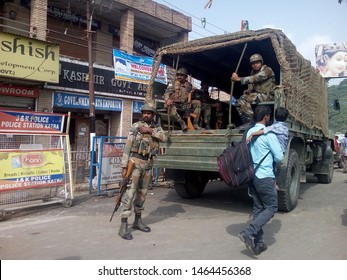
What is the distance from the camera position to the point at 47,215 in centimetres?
595

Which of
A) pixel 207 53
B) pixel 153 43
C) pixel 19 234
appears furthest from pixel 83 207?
pixel 153 43

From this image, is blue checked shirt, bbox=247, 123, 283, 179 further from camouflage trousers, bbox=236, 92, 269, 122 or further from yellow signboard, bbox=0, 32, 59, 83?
yellow signboard, bbox=0, 32, 59, 83

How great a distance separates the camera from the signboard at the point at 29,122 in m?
5.80

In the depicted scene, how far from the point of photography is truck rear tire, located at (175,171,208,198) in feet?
23.1

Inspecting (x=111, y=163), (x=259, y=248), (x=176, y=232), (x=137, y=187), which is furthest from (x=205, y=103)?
(x=259, y=248)

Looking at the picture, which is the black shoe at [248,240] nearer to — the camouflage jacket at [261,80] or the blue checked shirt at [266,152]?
the blue checked shirt at [266,152]

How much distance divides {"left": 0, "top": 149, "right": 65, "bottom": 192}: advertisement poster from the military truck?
2.07 meters

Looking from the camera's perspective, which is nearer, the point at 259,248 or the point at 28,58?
the point at 259,248

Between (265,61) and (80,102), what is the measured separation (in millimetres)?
6800

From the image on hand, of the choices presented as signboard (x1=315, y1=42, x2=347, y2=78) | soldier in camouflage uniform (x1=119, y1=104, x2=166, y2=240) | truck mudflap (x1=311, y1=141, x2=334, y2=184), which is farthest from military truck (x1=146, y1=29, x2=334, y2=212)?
signboard (x1=315, y1=42, x2=347, y2=78)

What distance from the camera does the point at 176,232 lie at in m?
4.75

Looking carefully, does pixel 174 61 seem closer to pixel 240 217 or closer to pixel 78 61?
pixel 240 217

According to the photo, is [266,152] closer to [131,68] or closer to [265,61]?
[265,61]

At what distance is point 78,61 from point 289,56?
26.4 feet
